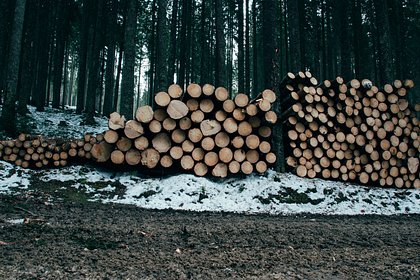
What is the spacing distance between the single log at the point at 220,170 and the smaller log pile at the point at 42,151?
2711 millimetres

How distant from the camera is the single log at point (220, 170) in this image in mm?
6288

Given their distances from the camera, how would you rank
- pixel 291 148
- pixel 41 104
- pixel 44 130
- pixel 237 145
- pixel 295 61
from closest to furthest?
pixel 237 145 < pixel 291 148 < pixel 295 61 < pixel 44 130 < pixel 41 104

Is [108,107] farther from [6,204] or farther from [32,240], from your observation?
[32,240]

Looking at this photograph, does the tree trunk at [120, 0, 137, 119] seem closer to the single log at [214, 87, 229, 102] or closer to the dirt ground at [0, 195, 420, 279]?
Result: the single log at [214, 87, 229, 102]

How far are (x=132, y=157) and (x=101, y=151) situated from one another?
0.76m

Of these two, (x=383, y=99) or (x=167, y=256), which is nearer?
(x=167, y=256)

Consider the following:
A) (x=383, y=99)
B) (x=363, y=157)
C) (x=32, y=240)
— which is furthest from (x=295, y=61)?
(x=32, y=240)

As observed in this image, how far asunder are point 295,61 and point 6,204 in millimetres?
9452

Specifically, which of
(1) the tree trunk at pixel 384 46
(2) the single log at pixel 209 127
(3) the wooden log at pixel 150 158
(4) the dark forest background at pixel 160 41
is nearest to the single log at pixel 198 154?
(2) the single log at pixel 209 127

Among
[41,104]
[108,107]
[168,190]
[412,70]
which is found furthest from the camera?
[412,70]

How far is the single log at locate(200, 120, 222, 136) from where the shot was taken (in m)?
6.28

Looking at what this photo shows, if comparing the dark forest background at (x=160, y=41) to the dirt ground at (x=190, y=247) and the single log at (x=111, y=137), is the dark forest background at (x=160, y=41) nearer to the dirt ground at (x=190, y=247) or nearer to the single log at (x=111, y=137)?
the single log at (x=111, y=137)

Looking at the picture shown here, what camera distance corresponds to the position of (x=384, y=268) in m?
2.59

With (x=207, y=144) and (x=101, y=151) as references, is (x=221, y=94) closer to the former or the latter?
(x=207, y=144)
